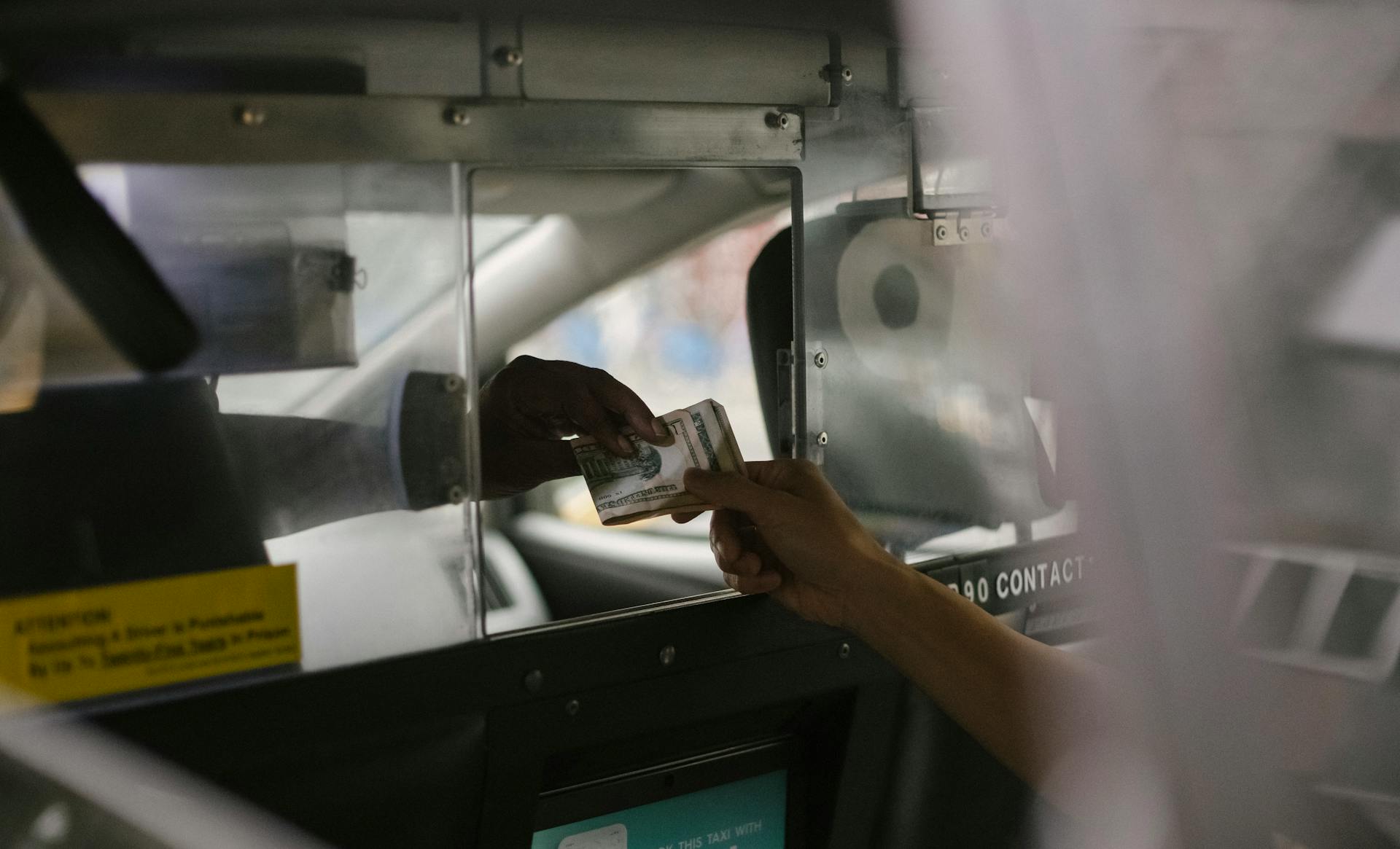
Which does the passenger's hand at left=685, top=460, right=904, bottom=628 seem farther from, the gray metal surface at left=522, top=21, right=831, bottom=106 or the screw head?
the screw head

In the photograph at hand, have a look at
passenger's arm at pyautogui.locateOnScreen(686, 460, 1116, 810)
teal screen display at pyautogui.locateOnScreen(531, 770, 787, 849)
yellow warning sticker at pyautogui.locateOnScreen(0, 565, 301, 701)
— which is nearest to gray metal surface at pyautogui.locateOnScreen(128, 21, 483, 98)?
yellow warning sticker at pyautogui.locateOnScreen(0, 565, 301, 701)

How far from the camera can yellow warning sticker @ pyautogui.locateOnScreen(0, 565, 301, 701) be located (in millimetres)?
1128

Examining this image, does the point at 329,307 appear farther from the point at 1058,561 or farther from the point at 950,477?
the point at 1058,561

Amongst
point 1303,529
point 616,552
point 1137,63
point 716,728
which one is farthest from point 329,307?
point 616,552

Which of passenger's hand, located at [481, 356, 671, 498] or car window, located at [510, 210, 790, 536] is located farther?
car window, located at [510, 210, 790, 536]

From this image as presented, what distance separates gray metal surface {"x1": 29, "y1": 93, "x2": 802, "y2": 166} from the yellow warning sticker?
40 centimetres

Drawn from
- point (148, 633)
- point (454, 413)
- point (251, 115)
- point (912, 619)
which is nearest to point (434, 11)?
point (251, 115)

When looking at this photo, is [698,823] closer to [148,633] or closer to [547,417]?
[547,417]

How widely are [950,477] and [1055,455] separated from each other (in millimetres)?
191

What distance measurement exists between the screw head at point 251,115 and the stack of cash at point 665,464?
1.90 feet

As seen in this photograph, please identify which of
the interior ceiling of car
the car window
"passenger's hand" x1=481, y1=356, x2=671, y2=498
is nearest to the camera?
the interior ceiling of car

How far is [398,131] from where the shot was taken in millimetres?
1282

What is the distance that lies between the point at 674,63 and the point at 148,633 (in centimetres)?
83

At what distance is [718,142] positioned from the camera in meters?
1.50
